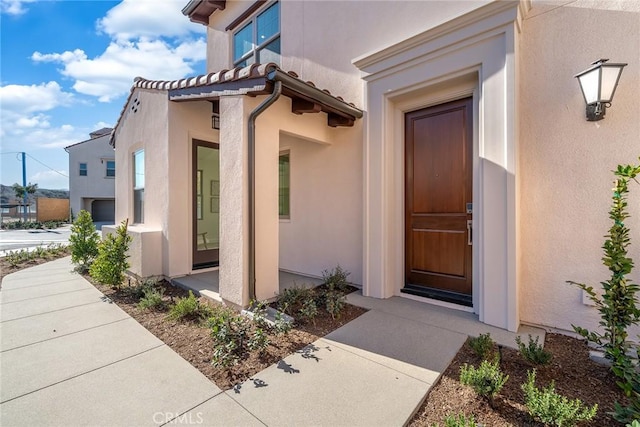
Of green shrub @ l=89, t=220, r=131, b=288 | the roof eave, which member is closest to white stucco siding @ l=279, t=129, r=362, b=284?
green shrub @ l=89, t=220, r=131, b=288

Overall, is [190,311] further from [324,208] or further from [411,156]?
[411,156]

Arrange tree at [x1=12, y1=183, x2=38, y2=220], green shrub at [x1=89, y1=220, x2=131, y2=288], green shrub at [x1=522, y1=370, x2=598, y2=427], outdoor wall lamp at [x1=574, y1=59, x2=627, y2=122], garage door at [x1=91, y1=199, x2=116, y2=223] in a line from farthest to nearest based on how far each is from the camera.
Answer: garage door at [x1=91, y1=199, x2=116, y2=223], tree at [x1=12, y1=183, x2=38, y2=220], green shrub at [x1=89, y1=220, x2=131, y2=288], outdoor wall lamp at [x1=574, y1=59, x2=627, y2=122], green shrub at [x1=522, y1=370, x2=598, y2=427]

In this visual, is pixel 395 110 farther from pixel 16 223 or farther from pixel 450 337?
pixel 16 223

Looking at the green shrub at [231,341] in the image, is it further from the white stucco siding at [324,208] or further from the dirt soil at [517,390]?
the white stucco siding at [324,208]

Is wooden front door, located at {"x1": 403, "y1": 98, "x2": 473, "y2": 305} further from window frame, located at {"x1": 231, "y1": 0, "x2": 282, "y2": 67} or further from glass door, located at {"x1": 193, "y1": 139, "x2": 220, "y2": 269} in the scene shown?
window frame, located at {"x1": 231, "y1": 0, "x2": 282, "y2": 67}

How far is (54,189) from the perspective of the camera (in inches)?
1387

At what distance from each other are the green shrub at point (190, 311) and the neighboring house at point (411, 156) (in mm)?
382

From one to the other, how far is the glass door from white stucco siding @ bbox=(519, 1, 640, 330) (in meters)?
5.48

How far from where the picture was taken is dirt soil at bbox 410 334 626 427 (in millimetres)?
1896

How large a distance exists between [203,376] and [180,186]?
3.88 meters

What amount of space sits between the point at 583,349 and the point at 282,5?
784 centimetres

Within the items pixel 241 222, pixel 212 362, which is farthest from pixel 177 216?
pixel 212 362

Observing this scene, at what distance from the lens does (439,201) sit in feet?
13.4

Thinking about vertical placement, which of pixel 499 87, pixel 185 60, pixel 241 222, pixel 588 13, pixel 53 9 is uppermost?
pixel 185 60
